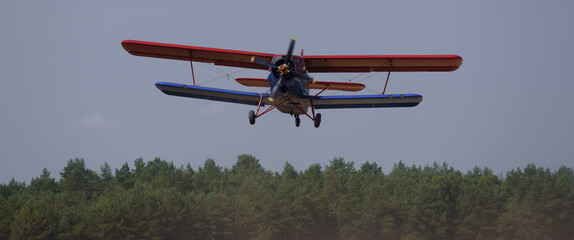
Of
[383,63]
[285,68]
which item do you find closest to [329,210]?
[383,63]

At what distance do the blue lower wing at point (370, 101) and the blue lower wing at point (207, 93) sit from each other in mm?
2523

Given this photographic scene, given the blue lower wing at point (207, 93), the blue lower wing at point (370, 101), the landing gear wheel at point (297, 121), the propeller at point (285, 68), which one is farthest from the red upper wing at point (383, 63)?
the blue lower wing at point (207, 93)

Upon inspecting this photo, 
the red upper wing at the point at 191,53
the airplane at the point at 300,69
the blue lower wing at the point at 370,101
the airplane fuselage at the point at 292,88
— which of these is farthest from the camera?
the red upper wing at the point at 191,53

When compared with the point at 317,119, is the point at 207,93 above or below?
above

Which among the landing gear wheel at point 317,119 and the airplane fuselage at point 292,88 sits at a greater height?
the airplane fuselage at point 292,88

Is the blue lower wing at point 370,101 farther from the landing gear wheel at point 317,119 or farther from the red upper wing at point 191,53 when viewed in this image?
the red upper wing at point 191,53

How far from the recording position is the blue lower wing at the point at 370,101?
2645 cm

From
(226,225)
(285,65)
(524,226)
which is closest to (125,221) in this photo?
(226,225)

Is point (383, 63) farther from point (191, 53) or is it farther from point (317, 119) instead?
point (191, 53)

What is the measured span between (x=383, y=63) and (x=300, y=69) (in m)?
4.43

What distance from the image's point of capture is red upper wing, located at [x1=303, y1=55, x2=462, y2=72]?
26672 mm

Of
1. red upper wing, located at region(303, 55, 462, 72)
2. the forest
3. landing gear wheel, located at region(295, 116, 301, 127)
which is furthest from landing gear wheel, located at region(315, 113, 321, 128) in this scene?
the forest

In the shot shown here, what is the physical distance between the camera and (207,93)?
26.5 metres

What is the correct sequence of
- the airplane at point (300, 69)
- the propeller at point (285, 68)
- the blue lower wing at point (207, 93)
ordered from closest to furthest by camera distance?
the propeller at point (285, 68) → the airplane at point (300, 69) → the blue lower wing at point (207, 93)
